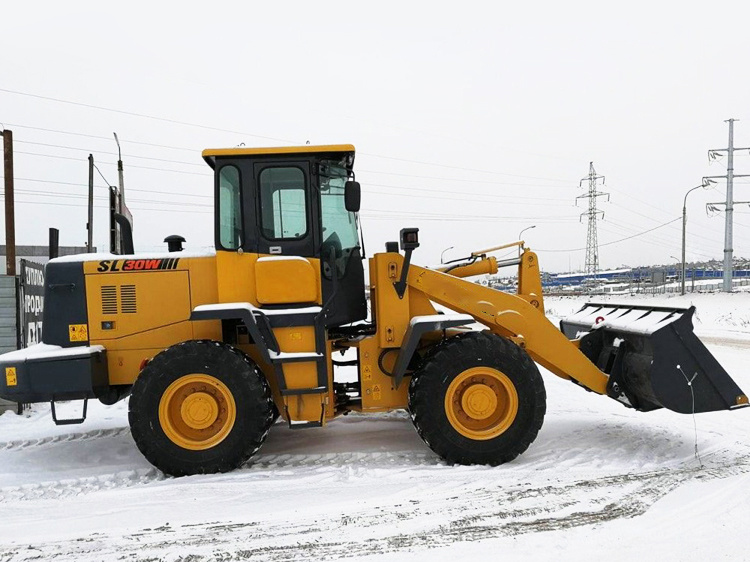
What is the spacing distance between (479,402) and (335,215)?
2.10m

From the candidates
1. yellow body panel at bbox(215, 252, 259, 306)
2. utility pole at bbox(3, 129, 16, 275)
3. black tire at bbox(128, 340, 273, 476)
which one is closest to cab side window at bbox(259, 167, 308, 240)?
yellow body panel at bbox(215, 252, 259, 306)

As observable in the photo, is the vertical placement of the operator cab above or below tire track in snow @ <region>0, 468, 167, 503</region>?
above

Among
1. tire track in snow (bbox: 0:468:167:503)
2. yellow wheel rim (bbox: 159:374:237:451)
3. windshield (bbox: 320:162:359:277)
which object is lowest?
tire track in snow (bbox: 0:468:167:503)

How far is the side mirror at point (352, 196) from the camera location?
15.2 feet

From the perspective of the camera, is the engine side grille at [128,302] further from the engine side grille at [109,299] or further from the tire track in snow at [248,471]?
the tire track in snow at [248,471]

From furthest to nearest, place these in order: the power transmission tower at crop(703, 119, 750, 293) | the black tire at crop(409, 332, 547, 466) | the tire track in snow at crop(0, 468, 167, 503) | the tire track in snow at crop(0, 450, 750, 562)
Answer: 1. the power transmission tower at crop(703, 119, 750, 293)
2. the black tire at crop(409, 332, 547, 466)
3. the tire track in snow at crop(0, 468, 167, 503)
4. the tire track in snow at crop(0, 450, 750, 562)

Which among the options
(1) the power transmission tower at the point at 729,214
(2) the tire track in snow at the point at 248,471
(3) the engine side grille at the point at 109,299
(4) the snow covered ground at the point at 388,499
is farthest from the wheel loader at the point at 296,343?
(1) the power transmission tower at the point at 729,214

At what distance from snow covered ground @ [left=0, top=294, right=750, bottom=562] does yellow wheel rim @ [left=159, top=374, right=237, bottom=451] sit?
1.08ft

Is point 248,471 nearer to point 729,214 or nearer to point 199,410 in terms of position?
point 199,410

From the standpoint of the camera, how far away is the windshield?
16.5 ft

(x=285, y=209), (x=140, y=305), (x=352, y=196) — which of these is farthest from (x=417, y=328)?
(x=140, y=305)

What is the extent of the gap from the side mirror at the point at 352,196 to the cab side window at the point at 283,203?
0.50m

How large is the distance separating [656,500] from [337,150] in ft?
12.0

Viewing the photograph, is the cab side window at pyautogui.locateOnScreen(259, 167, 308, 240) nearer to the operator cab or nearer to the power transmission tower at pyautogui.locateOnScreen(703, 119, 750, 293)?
the operator cab
